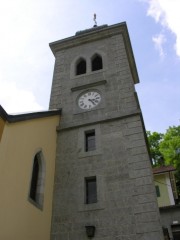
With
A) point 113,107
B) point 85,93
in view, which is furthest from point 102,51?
point 113,107

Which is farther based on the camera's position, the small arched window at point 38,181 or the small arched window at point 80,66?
the small arched window at point 80,66

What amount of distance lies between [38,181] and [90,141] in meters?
2.93

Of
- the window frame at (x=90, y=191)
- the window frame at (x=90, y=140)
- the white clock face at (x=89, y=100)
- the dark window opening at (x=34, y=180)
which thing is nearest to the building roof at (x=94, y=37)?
the white clock face at (x=89, y=100)

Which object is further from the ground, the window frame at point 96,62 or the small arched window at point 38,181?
the window frame at point 96,62

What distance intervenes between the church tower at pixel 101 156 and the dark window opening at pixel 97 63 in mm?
27

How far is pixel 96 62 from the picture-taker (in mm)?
15906

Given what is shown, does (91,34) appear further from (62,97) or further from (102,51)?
(62,97)

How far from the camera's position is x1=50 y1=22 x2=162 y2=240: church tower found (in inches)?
360

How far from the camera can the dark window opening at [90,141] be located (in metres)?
11.7

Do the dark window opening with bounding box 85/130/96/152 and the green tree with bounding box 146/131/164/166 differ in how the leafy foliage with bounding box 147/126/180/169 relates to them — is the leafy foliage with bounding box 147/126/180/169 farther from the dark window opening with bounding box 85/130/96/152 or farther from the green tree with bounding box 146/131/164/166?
the dark window opening with bounding box 85/130/96/152

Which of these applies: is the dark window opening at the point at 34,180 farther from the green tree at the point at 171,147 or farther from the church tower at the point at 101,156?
the green tree at the point at 171,147

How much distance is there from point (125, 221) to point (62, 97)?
284 inches

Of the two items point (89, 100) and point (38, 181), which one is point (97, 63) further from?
point (38, 181)

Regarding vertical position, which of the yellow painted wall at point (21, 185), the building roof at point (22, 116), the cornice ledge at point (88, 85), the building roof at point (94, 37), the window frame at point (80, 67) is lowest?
the yellow painted wall at point (21, 185)
